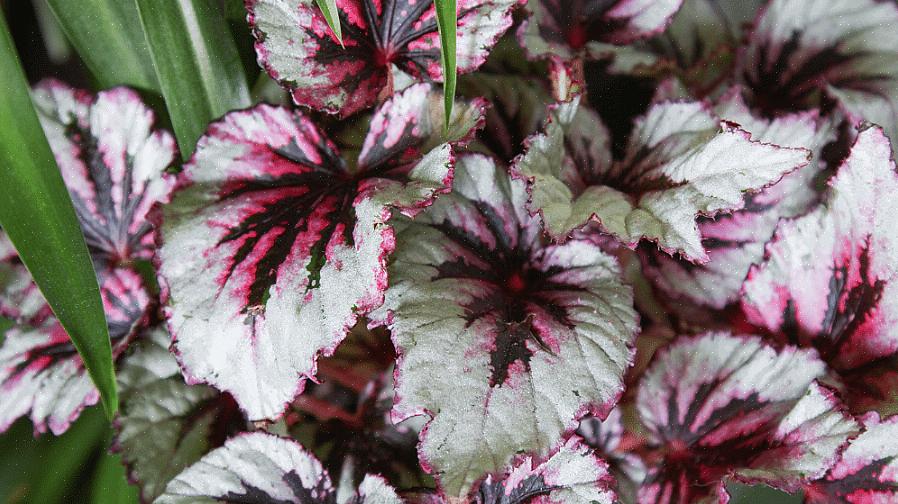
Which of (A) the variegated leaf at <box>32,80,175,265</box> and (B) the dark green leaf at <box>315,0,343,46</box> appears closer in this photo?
(B) the dark green leaf at <box>315,0,343,46</box>

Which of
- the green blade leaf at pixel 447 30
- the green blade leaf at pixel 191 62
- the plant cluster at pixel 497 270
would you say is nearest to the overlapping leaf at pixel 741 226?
the plant cluster at pixel 497 270

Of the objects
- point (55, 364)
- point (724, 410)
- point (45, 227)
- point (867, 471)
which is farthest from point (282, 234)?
point (867, 471)

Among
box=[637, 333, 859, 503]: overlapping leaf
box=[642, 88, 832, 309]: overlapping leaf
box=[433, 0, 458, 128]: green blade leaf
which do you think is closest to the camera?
box=[433, 0, 458, 128]: green blade leaf

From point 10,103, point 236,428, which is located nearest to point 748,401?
point 236,428

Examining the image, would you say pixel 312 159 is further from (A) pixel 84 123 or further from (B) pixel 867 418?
(B) pixel 867 418

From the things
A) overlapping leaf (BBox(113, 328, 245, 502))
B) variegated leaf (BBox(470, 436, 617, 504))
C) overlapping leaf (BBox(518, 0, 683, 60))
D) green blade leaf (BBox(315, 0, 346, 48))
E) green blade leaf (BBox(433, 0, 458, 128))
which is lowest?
variegated leaf (BBox(470, 436, 617, 504))

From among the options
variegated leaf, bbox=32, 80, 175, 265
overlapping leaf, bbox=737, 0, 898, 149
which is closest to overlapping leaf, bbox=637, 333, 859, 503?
overlapping leaf, bbox=737, 0, 898, 149

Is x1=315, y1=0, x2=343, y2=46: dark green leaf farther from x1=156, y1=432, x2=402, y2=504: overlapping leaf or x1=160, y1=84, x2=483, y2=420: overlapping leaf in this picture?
x1=156, y1=432, x2=402, y2=504: overlapping leaf

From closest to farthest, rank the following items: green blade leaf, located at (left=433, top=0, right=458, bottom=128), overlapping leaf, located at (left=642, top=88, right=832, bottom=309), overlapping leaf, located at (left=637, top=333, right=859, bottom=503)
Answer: green blade leaf, located at (left=433, top=0, right=458, bottom=128)
overlapping leaf, located at (left=637, top=333, right=859, bottom=503)
overlapping leaf, located at (left=642, top=88, right=832, bottom=309)
